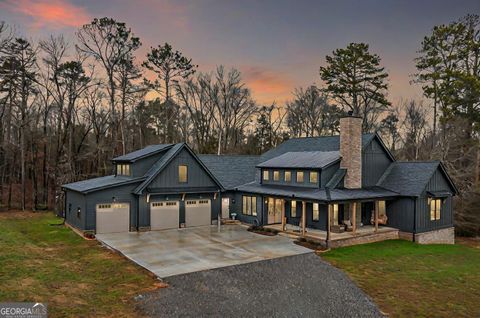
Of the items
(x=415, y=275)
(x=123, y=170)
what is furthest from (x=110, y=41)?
(x=415, y=275)

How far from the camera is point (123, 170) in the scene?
2314 cm

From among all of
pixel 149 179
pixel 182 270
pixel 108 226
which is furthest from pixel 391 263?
pixel 108 226

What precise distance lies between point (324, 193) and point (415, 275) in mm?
6849

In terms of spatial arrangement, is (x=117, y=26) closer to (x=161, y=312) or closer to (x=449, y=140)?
(x=161, y=312)

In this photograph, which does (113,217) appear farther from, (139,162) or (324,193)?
(324,193)

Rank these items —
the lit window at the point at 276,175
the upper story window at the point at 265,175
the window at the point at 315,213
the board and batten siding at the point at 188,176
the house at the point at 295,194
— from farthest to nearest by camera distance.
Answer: the upper story window at the point at 265,175 → the lit window at the point at 276,175 → the board and batten siding at the point at 188,176 → the window at the point at 315,213 → the house at the point at 295,194

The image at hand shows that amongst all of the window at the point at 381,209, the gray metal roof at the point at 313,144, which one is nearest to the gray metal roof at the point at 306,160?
the gray metal roof at the point at 313,144

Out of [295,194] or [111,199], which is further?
[295,194]

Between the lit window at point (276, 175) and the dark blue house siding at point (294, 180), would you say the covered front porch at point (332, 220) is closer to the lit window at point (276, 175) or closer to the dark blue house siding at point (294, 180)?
the dark blue house siding at point (294, 180)

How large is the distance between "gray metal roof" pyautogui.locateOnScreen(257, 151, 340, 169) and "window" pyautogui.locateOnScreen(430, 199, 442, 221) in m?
6.86

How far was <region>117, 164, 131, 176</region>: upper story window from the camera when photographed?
73.9ft

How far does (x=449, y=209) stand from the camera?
928 inches

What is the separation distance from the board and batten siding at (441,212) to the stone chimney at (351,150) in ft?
13.1

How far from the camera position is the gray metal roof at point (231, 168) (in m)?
25.9
